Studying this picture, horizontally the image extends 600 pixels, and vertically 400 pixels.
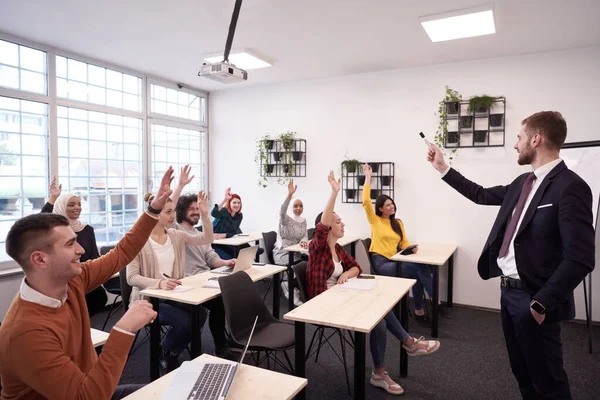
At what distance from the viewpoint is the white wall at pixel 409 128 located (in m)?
4.66

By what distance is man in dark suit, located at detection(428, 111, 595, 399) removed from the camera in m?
1.87

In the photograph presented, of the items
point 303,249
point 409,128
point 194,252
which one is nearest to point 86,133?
point 194,252

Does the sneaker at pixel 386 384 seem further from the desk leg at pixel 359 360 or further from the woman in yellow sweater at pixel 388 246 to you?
the woman in yellow sweater at pixel 388 246

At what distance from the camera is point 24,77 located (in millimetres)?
4383

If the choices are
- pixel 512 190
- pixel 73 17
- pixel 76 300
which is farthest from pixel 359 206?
pixel 76 300

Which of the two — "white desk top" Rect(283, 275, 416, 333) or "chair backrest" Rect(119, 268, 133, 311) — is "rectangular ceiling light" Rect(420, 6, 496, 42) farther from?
"chair backrest" Rect(119, 268, 133, 311)

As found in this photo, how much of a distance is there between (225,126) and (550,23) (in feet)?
15.3

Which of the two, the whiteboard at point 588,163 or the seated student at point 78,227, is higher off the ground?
the whiteboard at point 588,163

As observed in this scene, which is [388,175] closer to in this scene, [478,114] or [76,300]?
[478,114]

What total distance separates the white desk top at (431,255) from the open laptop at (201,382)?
Result: 292 centimetres

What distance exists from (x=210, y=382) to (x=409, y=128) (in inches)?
180

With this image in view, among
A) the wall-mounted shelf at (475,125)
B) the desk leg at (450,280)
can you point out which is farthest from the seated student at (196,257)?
the wall-mounted shelf at (475,125)

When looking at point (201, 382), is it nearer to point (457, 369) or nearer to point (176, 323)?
point (176, 323)

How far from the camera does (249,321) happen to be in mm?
Result: 2912
